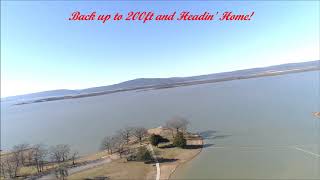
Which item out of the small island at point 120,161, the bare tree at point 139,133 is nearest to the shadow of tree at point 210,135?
the small island at point 120,161

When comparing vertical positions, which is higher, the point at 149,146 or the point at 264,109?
the point at 264,109

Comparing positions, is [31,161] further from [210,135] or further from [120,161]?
[210,135]

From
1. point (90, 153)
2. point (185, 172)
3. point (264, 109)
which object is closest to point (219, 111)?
point (264, 109)

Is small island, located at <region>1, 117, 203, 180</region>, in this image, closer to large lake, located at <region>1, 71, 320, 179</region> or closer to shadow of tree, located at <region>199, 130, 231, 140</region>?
shadow of tree, located at <region>199, 130, 231, 140</region>

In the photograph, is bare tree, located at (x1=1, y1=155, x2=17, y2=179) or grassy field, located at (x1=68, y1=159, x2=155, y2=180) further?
bare tree, located at (x1=1, y1=155, x2=17, y2=179)

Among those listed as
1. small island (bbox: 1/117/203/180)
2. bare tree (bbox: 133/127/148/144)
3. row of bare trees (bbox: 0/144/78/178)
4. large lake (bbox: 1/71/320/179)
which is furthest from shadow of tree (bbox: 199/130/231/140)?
row of bare trees (bbox: 0/144/78/178)

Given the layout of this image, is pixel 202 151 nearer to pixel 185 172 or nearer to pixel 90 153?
pixel 185 172

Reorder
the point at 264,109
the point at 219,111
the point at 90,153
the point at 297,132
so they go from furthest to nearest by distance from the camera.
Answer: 1. the point at 219,111
2. the point at 264,109
3. the point at 90,153
4. the point at 297,132
